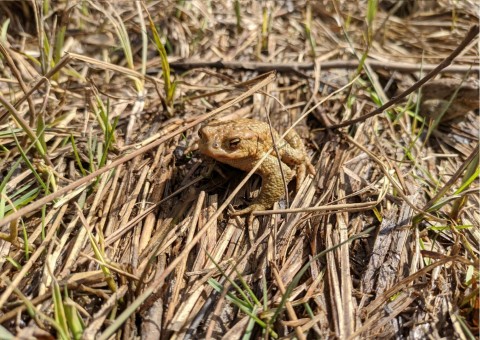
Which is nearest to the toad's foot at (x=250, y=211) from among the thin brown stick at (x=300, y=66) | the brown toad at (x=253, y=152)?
the brown toad at (x=253, y=152)

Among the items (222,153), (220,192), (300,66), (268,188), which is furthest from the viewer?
(300,66)

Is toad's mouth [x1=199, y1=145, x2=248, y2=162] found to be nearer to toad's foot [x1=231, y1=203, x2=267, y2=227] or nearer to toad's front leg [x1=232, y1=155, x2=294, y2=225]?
toad's front leg [x1=232, y1=155, x2=294, y2=225]

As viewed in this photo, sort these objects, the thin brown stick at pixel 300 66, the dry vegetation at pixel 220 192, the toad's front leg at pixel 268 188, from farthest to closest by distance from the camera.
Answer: the thin brown stick at pixel 300 66, the toad's front leg at pixel 268 188, the dry vegetation at pixel 220 192

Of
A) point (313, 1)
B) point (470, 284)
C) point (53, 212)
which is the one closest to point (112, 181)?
point (53, 212)

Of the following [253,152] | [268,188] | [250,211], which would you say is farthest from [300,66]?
[250,211]

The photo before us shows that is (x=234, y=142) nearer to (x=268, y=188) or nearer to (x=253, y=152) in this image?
(x=253, y=152)

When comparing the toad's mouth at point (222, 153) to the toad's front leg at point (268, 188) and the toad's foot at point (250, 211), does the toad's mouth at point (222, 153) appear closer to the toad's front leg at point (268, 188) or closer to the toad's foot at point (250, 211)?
the toad's front leg at point (268, 188)
